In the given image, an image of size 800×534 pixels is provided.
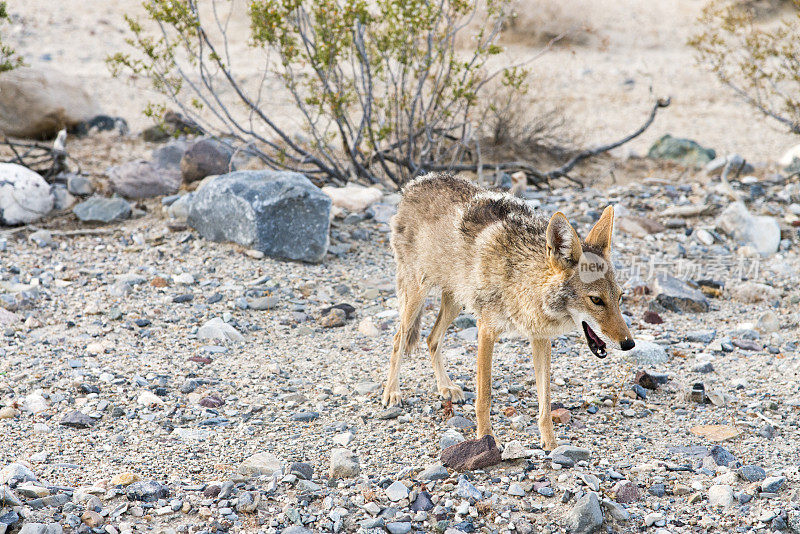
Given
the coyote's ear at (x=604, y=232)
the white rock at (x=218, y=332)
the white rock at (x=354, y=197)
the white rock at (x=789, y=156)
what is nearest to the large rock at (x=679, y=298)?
the coyote's ear at (x=604, y=232)

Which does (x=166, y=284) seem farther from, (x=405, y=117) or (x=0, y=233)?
(x=405, y=117)

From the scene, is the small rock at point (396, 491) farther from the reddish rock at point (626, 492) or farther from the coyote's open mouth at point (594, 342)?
the coyote's open mouth at point (594, 342)

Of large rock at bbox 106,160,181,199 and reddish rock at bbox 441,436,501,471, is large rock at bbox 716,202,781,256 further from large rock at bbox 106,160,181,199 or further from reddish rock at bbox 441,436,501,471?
large rock at bbox 106,160,181,199

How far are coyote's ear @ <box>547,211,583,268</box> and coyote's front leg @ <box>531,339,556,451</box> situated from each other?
0.71m

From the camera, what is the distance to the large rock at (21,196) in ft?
28.9

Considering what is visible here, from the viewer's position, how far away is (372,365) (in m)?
6.09

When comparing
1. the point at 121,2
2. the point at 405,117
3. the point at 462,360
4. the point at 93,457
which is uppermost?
the point at 121,2

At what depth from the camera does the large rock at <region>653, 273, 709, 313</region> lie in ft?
23.7

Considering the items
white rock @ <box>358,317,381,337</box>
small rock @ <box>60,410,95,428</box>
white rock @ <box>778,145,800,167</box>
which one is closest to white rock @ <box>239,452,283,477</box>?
small rock @ <box>60,410,95,428</box>

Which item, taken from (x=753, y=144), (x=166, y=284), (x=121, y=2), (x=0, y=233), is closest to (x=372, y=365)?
(x=166, y=284)

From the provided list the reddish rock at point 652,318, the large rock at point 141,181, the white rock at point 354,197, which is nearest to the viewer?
the reddish rock at point 652,318

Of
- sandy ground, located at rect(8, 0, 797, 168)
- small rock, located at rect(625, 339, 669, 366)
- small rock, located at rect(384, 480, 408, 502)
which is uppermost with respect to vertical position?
sandy ground, located at rect(8, 0, 797, 168)

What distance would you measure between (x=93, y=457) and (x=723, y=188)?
28.3ft

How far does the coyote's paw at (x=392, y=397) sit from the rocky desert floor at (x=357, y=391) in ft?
0.24
